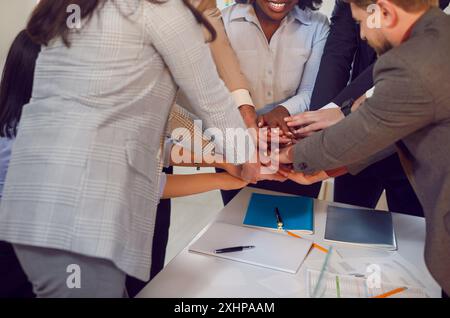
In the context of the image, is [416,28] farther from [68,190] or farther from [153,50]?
[68,190]

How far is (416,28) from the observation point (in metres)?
0.92

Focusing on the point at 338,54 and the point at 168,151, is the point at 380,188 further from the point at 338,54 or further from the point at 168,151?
the point at 168,151

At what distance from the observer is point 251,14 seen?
1.58 meters

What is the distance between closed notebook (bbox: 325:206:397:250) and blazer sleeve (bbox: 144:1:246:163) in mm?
447

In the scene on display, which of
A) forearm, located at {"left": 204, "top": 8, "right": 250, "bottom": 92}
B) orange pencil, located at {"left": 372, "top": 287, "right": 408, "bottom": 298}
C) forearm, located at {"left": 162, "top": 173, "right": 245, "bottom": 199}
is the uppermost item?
forearm, located at {"left": 204, "top": 8, "right": 250, "bottom": 92}

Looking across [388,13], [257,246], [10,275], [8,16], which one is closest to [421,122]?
[388,13]

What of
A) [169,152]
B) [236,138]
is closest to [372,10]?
[236,138]

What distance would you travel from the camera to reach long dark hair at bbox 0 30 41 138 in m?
0.95

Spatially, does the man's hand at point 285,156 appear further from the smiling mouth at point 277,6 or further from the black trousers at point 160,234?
the smiling mouth at point 277,6

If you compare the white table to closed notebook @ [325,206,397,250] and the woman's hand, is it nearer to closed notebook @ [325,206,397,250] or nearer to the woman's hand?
closed notebook @ [325,206,397,250]

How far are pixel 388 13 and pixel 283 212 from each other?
1.99ft

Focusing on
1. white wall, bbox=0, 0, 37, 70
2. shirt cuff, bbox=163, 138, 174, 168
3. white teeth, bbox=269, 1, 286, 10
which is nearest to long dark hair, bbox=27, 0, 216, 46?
shirt cuff, bbox=163, 138, 174, 168

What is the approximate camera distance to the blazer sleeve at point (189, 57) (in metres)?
0.79

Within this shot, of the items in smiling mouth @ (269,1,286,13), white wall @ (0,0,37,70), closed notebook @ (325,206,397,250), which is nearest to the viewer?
closed notebook @ (325,206,397,250)
